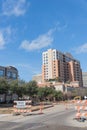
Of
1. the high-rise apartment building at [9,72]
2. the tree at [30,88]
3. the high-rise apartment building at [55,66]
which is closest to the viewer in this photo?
the tree at [30,88]

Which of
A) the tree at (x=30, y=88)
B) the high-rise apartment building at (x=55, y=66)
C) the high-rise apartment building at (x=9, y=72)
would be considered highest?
the high-rise apartment building at (x=55, y=66)

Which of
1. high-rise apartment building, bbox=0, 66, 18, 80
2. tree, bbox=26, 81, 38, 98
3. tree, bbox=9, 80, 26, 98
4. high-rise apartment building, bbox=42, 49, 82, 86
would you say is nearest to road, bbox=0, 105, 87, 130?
tree, bbox=9, 80, 26, 98

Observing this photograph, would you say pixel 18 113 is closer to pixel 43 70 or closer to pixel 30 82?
pixel 30 82

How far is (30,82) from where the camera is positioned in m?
79.1

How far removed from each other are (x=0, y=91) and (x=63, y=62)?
438 feet

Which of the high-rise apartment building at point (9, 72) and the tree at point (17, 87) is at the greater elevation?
the high-rise apartment building at point (9, 72)

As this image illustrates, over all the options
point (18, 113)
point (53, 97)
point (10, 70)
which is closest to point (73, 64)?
point (53, 97)

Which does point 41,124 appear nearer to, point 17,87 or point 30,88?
point 17,87

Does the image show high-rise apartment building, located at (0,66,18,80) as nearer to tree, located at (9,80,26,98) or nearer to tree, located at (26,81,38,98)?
tree, located at (26,81,38,98)

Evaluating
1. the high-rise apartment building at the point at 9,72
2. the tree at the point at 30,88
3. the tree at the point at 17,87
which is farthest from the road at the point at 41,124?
the high-rise apartment building at the point at 9,72

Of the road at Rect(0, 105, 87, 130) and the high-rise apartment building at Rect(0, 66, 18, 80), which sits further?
the high-rise apartment building at Rect(0, 66, 18, 80)

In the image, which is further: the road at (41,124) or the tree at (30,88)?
the tree at (30,88)

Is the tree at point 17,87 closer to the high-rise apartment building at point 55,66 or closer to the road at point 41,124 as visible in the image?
the road at point 41,124

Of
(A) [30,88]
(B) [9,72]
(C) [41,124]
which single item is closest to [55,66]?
(B) [9,72]
